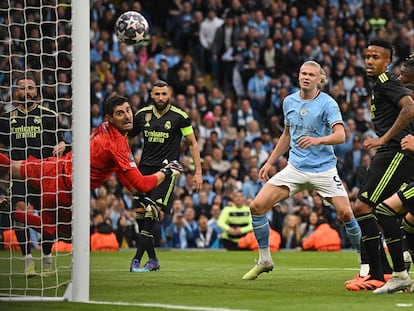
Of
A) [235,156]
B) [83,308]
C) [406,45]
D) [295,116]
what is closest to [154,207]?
[295,116]

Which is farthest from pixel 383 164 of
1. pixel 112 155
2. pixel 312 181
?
pixel 112 155

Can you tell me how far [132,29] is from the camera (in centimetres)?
1466

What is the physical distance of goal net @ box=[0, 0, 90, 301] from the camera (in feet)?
31.4

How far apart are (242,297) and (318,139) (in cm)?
205

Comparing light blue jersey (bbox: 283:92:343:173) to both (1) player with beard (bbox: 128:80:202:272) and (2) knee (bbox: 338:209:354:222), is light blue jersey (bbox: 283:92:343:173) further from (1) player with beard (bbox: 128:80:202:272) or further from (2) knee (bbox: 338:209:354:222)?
(1) player with beard (bbox: 128:80:202:272)

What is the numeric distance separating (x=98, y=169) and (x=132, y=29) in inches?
147

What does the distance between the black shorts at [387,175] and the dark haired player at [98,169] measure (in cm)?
206

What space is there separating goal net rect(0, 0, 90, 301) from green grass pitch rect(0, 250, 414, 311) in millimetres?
243

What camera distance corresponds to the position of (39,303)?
946cm

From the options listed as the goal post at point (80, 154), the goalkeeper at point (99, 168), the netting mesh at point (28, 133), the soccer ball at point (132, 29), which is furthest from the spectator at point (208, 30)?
the goal post at point (80, 154)

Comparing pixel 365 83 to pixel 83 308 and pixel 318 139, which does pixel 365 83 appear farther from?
pixel 83 308

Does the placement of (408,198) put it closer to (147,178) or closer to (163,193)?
(147,178)

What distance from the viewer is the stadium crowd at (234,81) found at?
22406 mm

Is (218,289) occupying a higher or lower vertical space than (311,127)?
lower
